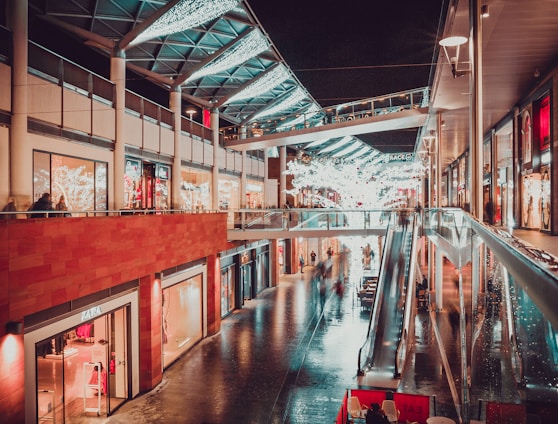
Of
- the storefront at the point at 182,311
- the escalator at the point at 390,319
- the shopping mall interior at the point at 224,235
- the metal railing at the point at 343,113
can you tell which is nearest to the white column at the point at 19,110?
the shopping mall interior at the point at 224,235

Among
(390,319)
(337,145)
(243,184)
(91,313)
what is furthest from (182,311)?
(337,145)

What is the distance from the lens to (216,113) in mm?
25906

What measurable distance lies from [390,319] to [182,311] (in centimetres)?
743

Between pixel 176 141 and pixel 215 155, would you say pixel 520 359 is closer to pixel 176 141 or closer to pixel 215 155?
pixel 176 141

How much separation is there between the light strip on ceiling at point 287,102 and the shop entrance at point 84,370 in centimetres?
1994

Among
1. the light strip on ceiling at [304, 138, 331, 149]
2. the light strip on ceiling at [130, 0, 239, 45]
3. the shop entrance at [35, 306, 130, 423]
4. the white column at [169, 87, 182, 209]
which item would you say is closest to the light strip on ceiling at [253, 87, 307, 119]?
the white column at [169, 87, 182, 209]

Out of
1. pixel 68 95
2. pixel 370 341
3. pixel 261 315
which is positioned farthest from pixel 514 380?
pixel 68 95

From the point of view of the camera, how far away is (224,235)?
20297mm

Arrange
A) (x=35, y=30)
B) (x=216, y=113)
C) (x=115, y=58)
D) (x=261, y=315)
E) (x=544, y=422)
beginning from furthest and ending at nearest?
(x=216, y=113) → (x=261, y=315) → (x=115, y=58) → (x=35, y=30) → (x=544, y=422)

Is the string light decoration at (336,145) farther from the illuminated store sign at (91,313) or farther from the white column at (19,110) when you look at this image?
the illuminated store sign at (91,313)

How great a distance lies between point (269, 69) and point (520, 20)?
1656cm

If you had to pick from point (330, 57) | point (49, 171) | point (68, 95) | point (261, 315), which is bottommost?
point (261, 315)

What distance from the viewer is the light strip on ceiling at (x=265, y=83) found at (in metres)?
24.8

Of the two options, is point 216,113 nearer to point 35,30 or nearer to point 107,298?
point 35,30
